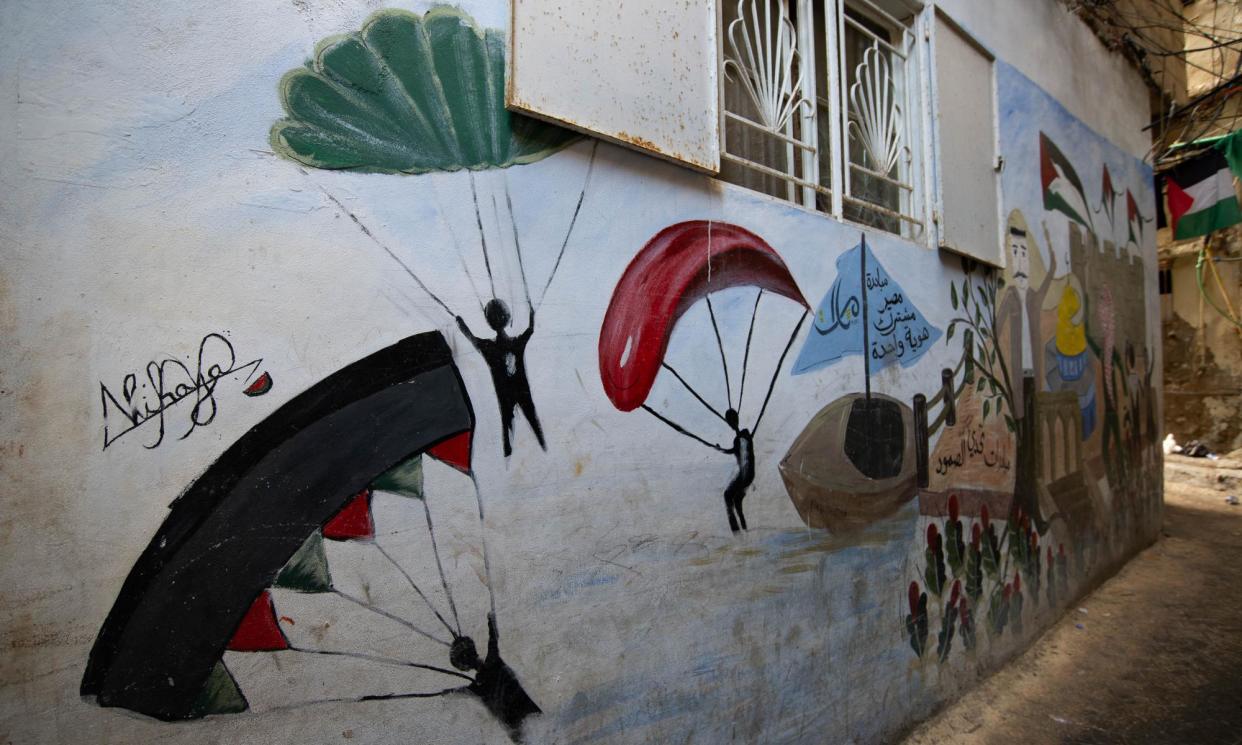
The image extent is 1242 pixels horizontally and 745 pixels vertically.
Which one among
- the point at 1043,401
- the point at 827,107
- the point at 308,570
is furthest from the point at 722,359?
the point at 1043,401

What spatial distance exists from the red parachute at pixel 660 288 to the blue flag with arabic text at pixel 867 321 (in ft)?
1.33

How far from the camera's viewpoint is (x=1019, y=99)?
3658 mm

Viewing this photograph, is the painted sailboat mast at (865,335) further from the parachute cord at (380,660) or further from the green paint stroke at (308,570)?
the green paint stroke at (308,570)

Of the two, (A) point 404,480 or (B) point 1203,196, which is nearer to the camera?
(A) point 404,480

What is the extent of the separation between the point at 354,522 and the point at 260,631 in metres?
0.26

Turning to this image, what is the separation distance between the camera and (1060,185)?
4051 mm

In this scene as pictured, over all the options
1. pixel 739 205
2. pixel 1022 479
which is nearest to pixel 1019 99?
pixel 1022 479

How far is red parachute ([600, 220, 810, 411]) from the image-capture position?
5.79 feet

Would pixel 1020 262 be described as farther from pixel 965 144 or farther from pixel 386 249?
pixel 386 249

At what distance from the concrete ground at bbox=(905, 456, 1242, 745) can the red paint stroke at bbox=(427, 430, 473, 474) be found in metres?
2.47

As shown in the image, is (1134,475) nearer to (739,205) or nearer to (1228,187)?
(1228,187)

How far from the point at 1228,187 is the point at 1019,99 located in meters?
3.61

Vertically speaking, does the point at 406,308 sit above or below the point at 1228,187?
below

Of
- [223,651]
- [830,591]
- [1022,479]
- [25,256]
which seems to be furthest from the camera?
[1022,479]
